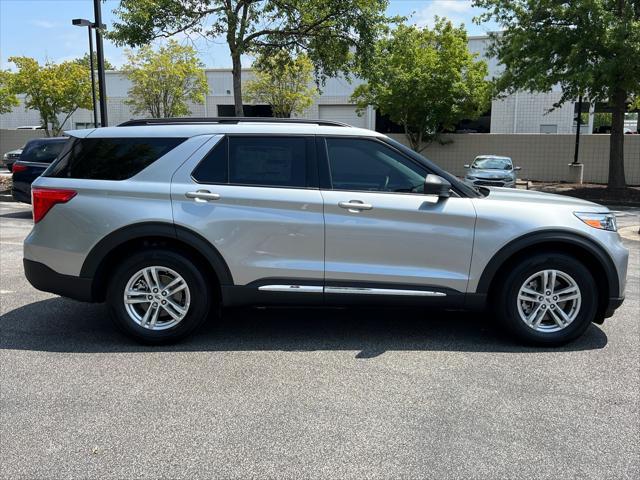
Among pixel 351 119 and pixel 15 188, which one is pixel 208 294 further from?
pixel 351 119

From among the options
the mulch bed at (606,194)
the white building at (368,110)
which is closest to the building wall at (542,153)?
the white building at (368,110)

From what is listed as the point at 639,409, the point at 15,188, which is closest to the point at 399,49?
the point at 15,188

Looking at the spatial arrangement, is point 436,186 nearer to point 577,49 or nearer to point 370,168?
point 370,168

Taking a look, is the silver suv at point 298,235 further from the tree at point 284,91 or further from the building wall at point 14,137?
the building wall at point 14,137

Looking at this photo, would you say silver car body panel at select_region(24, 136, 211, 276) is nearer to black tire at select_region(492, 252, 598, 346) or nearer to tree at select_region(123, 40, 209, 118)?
black tire at select_region(492, 252, 598, 346)

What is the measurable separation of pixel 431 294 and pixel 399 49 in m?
15.0

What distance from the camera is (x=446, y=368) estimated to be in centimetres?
430

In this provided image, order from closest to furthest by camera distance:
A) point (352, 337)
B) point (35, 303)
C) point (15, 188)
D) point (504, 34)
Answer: point (352, 337) < point (35, 303) < point (15, 188) < point (504, 34)

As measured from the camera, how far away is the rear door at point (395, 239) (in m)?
4.54

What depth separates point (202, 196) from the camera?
4.57m

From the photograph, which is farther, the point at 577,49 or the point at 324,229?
the point at 577,49

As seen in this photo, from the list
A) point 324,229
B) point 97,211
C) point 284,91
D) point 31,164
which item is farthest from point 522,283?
point 284,91

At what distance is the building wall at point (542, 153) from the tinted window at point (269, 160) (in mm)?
22928

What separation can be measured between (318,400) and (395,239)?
57.3 inches
